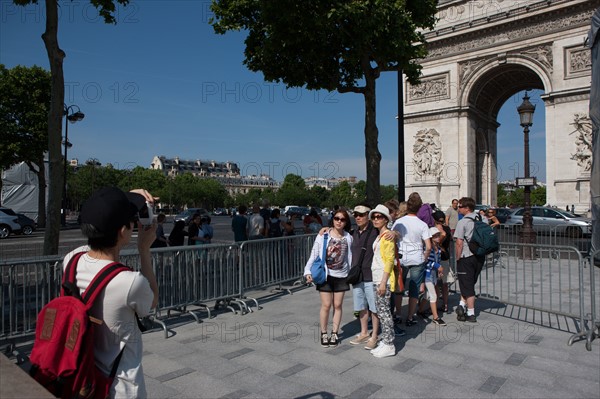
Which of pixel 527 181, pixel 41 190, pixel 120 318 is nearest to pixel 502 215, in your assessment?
pixel 527 181

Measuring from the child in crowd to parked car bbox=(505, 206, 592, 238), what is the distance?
37.5 ft

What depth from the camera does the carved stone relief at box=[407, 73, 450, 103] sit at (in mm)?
27266

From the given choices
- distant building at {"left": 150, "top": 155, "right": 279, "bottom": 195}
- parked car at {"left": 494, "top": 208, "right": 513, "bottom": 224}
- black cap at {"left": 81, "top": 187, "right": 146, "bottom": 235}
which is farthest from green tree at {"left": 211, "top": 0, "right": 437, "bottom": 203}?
distant building at {"left": 150, "top": 155, "right": 279, "bottom": 195}

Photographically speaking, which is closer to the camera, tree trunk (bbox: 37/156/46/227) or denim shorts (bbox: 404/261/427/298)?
denim shorts (bbox: 404/261/427/298)

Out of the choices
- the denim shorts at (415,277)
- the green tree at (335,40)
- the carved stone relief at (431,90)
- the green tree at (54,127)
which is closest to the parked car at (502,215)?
the carved stone relief at (431,90)

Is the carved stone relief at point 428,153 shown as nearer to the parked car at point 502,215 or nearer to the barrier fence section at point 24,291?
the parked car at point 502,215

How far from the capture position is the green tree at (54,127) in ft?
21.2

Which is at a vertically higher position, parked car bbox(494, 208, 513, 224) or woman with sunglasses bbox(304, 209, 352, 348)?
woman with sunglasses bbox(304, 209, 352, 348)

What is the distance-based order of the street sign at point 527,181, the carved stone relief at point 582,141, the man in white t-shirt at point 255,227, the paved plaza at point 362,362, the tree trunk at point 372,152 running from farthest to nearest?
the carved stone relief at point 582,141 < the street sign at point 527,181 < the tree trunk at point 372,152 < the man in white t-shirt at point 255,227 < the paved plaza at point 362,362

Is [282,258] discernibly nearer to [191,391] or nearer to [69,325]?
[191,391]

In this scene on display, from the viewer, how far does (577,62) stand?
22.8 meters

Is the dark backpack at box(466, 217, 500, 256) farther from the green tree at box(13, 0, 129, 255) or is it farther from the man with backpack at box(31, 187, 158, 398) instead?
the green tree at box(13, 0, 129, 255)

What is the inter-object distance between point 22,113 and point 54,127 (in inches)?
1063

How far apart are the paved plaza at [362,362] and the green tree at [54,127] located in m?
2.33
